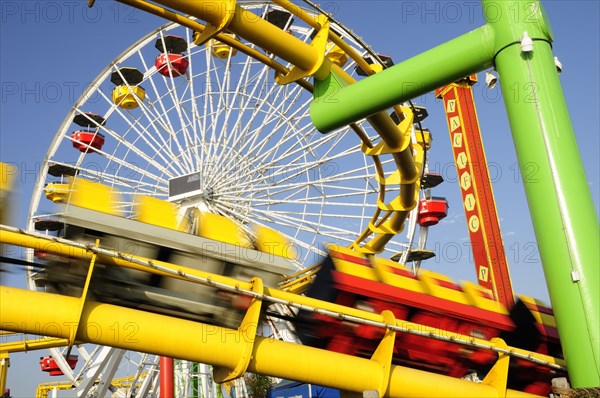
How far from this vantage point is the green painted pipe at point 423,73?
4.52 meters

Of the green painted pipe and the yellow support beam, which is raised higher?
the green painted pipe

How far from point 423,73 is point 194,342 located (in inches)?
103

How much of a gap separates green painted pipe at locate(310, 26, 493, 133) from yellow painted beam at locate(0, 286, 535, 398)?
6.55 feet

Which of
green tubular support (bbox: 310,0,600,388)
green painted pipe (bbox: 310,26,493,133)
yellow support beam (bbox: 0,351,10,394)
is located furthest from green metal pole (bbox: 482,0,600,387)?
yellow support beam (bbox: 0,351,10,394)

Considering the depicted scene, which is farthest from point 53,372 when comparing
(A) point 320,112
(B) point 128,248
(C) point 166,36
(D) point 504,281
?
(A) point 320,112

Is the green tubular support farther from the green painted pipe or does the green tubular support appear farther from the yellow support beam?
the yellow support beam

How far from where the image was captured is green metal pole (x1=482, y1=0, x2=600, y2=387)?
13.6 ft

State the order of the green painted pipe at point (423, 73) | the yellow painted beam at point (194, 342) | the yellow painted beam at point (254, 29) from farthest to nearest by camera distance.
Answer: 1. the yellow painted beam at point (254, 29)
2. the green painted pipe at point (423, 73)
3. the yellow painted beam at point (194, 342)

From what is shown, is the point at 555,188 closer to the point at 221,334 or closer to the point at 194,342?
the point at 221,334

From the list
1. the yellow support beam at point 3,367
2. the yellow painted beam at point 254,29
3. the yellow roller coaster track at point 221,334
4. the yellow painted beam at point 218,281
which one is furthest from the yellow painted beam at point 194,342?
the yellow support beam at point 3,367

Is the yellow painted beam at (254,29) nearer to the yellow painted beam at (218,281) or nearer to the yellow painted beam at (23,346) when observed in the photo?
the yellow painted beam at (218,281)

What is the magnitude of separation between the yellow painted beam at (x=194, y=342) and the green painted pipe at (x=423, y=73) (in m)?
2.00

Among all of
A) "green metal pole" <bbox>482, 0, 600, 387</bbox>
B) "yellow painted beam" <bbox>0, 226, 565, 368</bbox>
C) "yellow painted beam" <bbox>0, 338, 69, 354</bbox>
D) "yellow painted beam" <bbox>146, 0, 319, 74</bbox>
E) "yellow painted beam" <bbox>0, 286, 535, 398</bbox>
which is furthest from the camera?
"yellow painted beam" <bbox>0, 338, 69, 354</bbox>

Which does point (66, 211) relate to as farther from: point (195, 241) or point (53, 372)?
point (53, 372)
